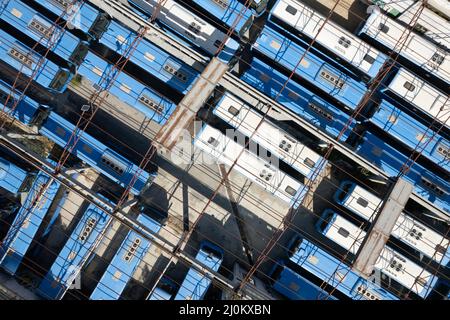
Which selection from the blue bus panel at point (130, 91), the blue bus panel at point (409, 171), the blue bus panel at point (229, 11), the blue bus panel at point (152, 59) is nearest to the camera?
the blue bus panel at point (229, 11)

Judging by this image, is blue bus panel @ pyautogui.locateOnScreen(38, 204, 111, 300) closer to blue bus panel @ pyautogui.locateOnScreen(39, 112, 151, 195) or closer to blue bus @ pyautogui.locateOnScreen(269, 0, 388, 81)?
blue bus panel @ pyautogui.locateOnScreen(39, 112, 151, 195)

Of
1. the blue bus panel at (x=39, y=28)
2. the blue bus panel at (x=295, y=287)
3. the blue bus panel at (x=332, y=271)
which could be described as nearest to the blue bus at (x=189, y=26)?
the blue bus panel at (x=39, y=28)

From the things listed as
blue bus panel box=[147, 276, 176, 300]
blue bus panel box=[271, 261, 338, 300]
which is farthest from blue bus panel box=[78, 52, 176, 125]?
blue bus panel box=[271, 261, 338, 300]

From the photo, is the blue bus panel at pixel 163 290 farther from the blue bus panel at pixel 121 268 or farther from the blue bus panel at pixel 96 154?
the blue bus panel at pixel 96 154

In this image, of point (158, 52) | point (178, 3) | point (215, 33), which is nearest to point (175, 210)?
point (158, 52)

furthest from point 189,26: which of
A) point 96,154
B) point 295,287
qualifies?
point 295,287

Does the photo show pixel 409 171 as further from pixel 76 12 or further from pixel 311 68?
pixel 76 12
